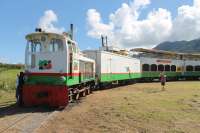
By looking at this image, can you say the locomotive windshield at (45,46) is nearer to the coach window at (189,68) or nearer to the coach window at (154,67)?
the coach window at (154,67)

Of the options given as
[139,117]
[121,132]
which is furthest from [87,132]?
[139,117]

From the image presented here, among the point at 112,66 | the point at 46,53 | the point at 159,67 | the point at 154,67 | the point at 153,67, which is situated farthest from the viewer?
the point at 159,67

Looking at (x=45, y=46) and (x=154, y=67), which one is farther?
(x=154, y=67)

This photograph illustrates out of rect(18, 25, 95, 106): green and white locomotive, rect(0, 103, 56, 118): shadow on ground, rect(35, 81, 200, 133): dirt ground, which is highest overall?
rect(18, 25, 95, 106): green and white locomotive

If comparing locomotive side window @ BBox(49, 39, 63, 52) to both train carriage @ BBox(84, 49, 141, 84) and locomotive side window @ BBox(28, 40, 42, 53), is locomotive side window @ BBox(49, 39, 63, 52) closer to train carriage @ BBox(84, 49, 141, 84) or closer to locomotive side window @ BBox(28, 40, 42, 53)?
locomotive side window @ BBox(28, 40, 42, 53)

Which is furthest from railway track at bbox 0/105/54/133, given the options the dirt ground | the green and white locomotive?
the green and white locomotive

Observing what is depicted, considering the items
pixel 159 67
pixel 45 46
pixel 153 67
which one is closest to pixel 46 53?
pixel 45 46

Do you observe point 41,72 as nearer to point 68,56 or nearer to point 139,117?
point 68,56

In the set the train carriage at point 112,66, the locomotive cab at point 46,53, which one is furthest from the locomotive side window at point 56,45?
the train carriage at point 112,66

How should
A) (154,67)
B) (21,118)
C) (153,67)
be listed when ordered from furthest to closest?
(154,67), (153,67), (21,118)

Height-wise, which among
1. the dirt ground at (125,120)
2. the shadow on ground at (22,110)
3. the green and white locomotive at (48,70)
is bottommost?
the dirt ground at (125,120)

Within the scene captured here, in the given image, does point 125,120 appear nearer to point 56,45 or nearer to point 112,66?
point 56,45

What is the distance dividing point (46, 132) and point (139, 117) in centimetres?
427

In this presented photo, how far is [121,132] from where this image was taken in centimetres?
1005
